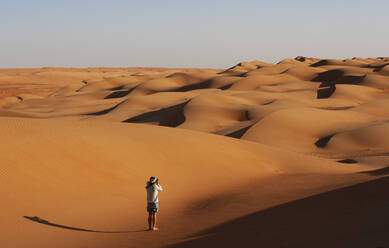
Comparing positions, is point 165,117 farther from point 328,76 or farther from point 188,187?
point 328,76

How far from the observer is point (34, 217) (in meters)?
9.72

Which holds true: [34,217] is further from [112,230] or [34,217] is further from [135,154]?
[135,154]

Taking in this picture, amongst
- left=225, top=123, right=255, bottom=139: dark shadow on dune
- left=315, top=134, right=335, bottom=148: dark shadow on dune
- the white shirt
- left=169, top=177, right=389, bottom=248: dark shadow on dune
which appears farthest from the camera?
left=225, top=123, right=255, bottom=139: dark shadow on dune

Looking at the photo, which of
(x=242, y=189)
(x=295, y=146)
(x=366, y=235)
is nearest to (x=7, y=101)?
(x=295, y=146)

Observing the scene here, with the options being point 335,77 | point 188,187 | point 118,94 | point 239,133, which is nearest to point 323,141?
point 239,133

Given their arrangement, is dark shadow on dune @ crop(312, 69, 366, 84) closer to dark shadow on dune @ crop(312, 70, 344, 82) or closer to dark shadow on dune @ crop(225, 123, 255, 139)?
dark shadow on dune @ crop(312, 70, 344, 82)

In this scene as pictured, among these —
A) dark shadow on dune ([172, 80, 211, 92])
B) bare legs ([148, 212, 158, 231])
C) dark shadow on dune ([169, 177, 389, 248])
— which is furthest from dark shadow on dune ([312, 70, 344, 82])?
bare legs ([148, 212, 158, 231])

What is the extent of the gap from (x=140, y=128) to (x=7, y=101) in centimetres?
4546

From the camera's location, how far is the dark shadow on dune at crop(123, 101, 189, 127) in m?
33.6

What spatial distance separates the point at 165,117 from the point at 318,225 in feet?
91.9

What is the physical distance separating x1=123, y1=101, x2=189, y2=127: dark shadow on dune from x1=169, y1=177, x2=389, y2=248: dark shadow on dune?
76.6ft

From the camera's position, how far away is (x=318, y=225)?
7730 millimetres

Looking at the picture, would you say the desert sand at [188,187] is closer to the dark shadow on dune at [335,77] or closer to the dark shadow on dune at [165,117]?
the dark shadow on dune at [165,117]

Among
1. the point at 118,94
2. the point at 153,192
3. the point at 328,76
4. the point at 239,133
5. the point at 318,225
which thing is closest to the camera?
the point at 318,225
